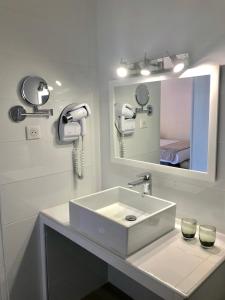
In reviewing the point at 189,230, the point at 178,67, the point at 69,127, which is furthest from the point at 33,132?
the point at 189,230

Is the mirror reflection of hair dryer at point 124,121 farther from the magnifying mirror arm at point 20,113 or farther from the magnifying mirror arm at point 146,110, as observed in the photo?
the magnifying mirror arm at point 20,113

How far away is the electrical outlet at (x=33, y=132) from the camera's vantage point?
64.1 inches

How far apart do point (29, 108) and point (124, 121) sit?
0.68 meters

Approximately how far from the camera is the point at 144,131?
5.84 feet

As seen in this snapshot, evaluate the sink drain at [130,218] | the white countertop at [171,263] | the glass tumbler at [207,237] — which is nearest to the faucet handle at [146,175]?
the sink drain at [130,218]

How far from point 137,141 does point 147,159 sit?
0.16 metres

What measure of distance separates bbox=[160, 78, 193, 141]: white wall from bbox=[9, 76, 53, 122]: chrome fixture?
776mm

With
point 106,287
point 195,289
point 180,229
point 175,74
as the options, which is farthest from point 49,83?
point 106,287

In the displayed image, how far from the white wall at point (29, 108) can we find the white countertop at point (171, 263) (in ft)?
1.58

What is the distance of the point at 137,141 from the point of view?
1820 mm

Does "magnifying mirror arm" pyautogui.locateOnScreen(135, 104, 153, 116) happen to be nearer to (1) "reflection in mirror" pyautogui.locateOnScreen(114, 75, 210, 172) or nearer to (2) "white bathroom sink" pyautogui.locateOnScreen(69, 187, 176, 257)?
(1) "reflection in mirror" pyautogui.locateOnScreen(114, 75, 210, 172)

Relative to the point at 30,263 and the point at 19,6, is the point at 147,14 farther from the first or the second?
the point at 30,263

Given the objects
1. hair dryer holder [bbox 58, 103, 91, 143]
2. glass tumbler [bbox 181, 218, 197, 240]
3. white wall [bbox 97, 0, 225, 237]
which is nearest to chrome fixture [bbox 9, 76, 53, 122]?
A: hair dryer holder [bbox 58, 103, 91, 143]

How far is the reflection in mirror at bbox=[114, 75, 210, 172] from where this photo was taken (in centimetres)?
143
